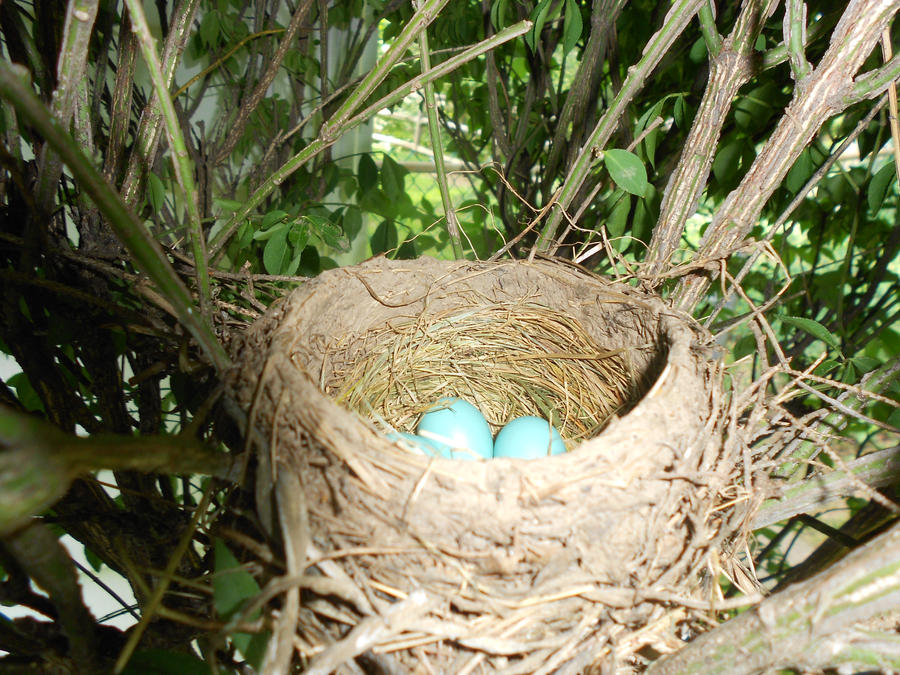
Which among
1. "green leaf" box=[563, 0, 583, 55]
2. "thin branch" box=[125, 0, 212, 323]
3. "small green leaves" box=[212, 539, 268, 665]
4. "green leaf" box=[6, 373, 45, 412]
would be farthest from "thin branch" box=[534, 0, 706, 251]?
"green leaf" box=[6, 373, 45, 412]

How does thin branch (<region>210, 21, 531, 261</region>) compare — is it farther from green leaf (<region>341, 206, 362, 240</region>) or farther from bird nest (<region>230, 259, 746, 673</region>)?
green leaf (<region>341, 206, 362, 240</region>)

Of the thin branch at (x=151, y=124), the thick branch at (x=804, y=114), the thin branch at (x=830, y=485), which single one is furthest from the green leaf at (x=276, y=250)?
the thin branch at (x=830, y=485)

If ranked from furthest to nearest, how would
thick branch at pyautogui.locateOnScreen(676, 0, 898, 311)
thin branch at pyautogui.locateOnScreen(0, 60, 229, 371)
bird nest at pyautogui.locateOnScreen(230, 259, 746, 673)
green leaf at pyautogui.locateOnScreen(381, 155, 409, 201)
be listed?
green leaf at pyautogui.locateOnScreen(381, 155, 409, 201) < thick branch at pyautogui.locateOnScreen(676, 0, 898, 311) < bird nest at pyautogui.locateOnScreen(230, 259, 746, 673) < thin branch at pyautogui.locateOnScreen(0, 60, 229, 371)

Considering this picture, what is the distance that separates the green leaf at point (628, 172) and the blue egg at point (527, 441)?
0.36 metres

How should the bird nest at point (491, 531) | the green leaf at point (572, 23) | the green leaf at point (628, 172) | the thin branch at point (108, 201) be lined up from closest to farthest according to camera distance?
the thin branch at point (108, 201), the bird nest at point (491, 531), the green leaf at point (628, 172), the green leaf at point (572, 23)

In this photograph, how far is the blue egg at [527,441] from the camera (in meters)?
0.83

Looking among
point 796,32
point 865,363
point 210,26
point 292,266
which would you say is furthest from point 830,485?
point 210,26

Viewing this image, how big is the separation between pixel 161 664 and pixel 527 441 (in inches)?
20.7

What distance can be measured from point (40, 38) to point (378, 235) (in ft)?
2.29

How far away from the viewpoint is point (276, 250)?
0.77 m

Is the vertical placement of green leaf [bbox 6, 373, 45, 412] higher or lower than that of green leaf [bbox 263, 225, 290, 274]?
lower

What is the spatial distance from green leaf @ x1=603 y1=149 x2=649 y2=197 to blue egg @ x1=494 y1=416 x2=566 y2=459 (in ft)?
1.18

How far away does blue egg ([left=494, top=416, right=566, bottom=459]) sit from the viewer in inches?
32.7

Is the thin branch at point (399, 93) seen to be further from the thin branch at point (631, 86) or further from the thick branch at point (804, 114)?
the thick branch at point (804, 114)
